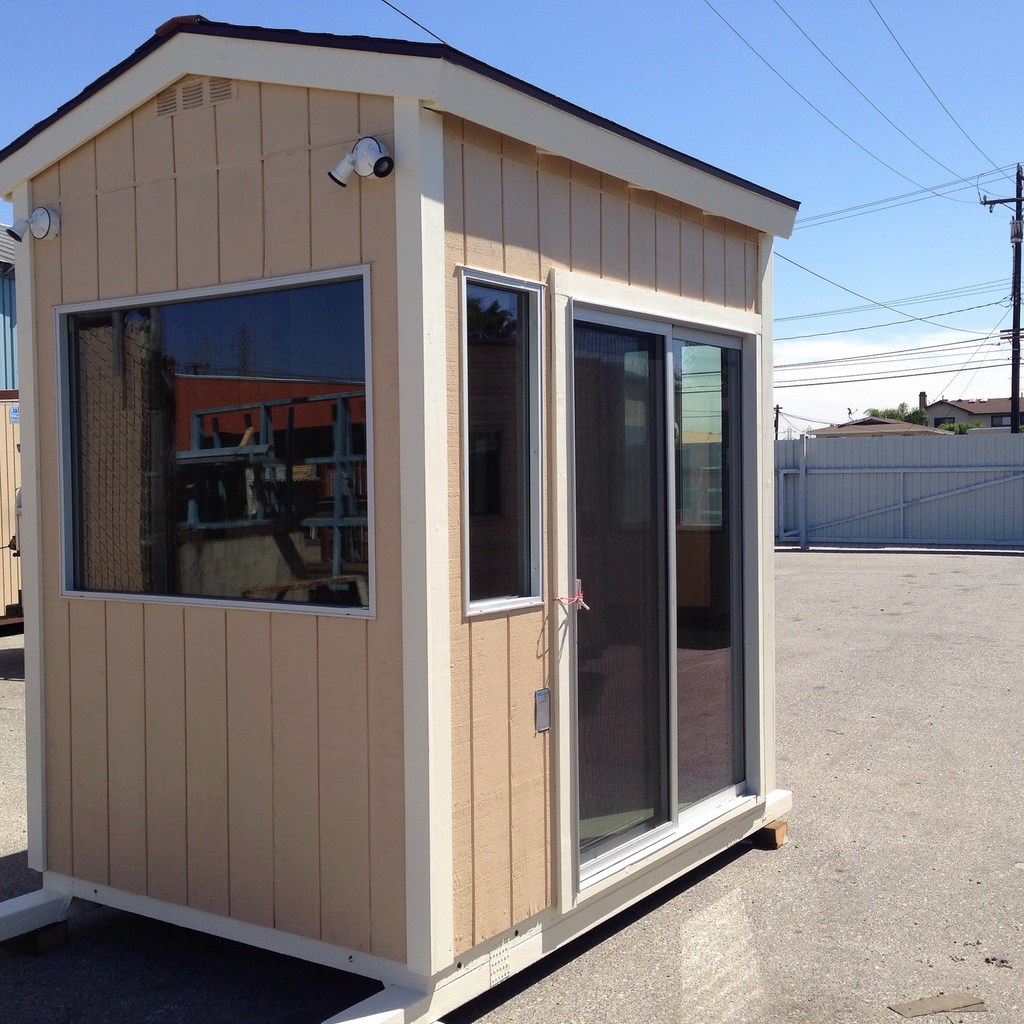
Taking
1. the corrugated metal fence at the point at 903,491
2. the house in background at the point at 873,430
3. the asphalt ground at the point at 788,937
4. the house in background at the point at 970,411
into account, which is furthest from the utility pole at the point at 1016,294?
the house in background at the point at 970,411

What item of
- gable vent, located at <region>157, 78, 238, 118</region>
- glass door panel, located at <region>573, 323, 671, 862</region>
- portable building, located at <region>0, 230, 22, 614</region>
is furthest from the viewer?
portable building, located at <region>0, 230, 22, 614</region>

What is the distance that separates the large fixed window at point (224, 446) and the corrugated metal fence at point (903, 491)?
767 inches

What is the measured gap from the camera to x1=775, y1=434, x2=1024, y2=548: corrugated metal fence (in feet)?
69.9

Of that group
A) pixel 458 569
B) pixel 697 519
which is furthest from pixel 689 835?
pixel 458 569

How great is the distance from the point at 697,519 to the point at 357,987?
219 cm

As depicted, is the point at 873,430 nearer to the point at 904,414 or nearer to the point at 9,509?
the point at 904,414

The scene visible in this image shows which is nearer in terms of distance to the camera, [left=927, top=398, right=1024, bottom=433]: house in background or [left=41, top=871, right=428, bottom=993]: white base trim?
[left=41, top=871, right=428, bottom=993]: white base trim

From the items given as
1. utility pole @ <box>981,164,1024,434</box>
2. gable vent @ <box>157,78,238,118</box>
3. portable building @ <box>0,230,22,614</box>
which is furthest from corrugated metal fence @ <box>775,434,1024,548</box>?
gable vent @ <box>157,78,238,118</box>

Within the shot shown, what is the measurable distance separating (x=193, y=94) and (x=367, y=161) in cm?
89

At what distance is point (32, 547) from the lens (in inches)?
163

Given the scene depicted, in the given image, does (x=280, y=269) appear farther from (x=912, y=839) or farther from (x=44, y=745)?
(x=912, y=839)

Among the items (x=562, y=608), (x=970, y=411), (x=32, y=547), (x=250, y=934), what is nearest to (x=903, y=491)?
(x=562, y=608)

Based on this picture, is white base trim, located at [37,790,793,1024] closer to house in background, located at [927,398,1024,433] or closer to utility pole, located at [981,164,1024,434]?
utility pole, located at [981,164,1024,434]

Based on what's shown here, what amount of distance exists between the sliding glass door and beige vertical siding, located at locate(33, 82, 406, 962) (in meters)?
0.85
